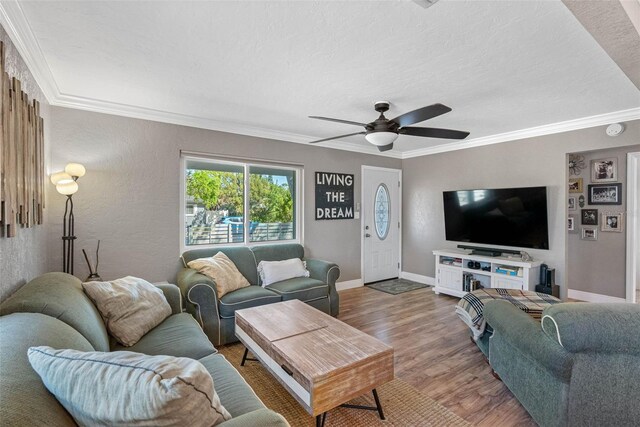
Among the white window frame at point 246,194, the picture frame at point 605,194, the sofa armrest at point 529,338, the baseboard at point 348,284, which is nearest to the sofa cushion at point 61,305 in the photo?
the white window frame at point 246,194

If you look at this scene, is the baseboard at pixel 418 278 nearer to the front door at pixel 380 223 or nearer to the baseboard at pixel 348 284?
the front door at pixel 380 223

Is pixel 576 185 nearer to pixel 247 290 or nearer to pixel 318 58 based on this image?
pixel 318 58

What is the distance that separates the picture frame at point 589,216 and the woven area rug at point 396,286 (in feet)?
8.10

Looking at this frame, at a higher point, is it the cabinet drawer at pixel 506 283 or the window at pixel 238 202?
the window at pixel 238 202

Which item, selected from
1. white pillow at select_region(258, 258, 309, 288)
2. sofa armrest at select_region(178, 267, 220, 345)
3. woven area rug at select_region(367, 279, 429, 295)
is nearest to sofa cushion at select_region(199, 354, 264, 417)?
sofa armrest at select_region(178, 267, 220, 345)

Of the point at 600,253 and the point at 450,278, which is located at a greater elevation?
the point at 600,253

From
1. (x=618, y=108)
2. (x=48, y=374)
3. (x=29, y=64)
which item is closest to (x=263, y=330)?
(x=48, y=374)

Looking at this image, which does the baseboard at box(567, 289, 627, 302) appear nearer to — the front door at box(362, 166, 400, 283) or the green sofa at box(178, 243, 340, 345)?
the front door at box(362, 166, 400, 283)

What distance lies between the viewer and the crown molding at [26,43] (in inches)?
65.1

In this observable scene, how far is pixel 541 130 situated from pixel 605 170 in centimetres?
120

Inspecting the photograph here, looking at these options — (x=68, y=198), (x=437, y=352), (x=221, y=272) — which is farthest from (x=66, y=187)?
(x=437, y=352)

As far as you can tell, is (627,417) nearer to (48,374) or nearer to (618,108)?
(48,374)

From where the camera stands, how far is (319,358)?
71.0 inches

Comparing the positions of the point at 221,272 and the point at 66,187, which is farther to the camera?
the point at 221,272
